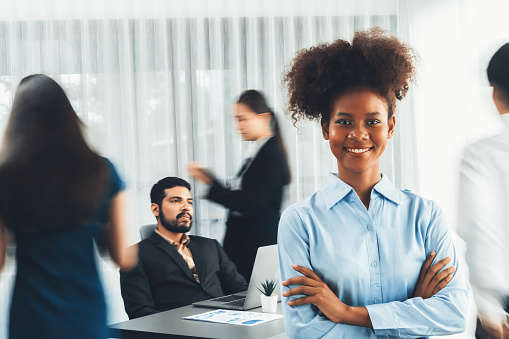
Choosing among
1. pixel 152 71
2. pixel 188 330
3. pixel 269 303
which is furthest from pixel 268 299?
pixel 152 71

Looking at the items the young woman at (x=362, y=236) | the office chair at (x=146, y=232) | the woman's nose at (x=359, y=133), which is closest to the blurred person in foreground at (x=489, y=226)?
the young woman at (x=362, y=236)

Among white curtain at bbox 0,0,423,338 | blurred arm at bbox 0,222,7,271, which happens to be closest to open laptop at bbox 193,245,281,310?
blurred arm at bbox 0,222,7,271

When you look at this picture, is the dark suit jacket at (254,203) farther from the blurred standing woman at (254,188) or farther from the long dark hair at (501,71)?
the long dark hair at (501,71)

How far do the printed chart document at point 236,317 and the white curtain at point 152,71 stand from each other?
7.79ft

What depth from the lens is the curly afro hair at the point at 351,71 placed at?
5.20ft

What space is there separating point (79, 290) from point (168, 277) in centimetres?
142

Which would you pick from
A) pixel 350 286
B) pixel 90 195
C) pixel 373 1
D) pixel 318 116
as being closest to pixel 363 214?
pixel 350 286

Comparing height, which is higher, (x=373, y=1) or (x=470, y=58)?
(x=373, y=1)

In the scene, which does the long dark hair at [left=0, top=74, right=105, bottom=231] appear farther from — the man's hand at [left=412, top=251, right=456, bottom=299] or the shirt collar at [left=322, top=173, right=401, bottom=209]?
the man's hand at [left=412, top=251, right=456, bottom=299]

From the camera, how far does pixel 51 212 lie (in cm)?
189

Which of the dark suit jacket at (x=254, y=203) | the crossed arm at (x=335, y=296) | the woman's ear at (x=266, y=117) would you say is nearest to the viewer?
the crossed arm at (x=335, y=296)

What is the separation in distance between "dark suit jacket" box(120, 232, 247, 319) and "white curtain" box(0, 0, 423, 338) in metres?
1.51

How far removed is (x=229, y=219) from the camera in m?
3.70

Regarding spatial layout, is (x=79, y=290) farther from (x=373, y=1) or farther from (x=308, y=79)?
(x=373, y=1)
